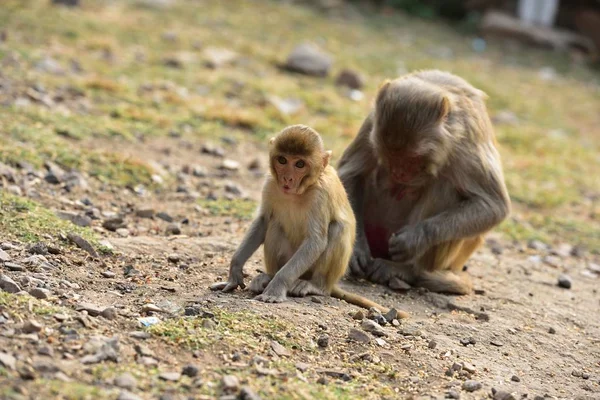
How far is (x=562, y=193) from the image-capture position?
992 cm

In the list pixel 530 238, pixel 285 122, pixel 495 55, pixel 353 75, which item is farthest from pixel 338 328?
pixel 495 55

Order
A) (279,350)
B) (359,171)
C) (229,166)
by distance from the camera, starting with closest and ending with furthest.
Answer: (279,350) → (359,171) → (229,166)

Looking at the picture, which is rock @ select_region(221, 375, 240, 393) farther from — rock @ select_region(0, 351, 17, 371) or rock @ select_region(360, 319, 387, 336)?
rock @ select_region(360, 319, 387, 336)

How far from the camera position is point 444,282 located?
625cm

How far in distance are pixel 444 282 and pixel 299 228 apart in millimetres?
1423

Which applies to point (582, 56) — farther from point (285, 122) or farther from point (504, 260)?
point (504, 260)

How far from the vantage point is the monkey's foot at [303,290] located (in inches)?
206

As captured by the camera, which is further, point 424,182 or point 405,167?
point 424,182

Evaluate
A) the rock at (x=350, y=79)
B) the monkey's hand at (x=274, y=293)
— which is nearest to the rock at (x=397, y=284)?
the monkey's hand at (x=274, y=293)

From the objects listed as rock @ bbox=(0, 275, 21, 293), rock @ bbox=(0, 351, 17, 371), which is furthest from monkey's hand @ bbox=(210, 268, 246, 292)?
rock @ bbox=(0, 351, 17, 371)

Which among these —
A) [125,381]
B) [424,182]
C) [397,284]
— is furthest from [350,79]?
[125,381]

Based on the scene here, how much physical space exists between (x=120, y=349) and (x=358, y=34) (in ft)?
42.0

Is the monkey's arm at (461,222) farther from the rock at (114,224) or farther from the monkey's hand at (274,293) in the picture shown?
the rock at (114,224)

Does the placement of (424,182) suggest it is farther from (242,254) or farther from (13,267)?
(13,267)
